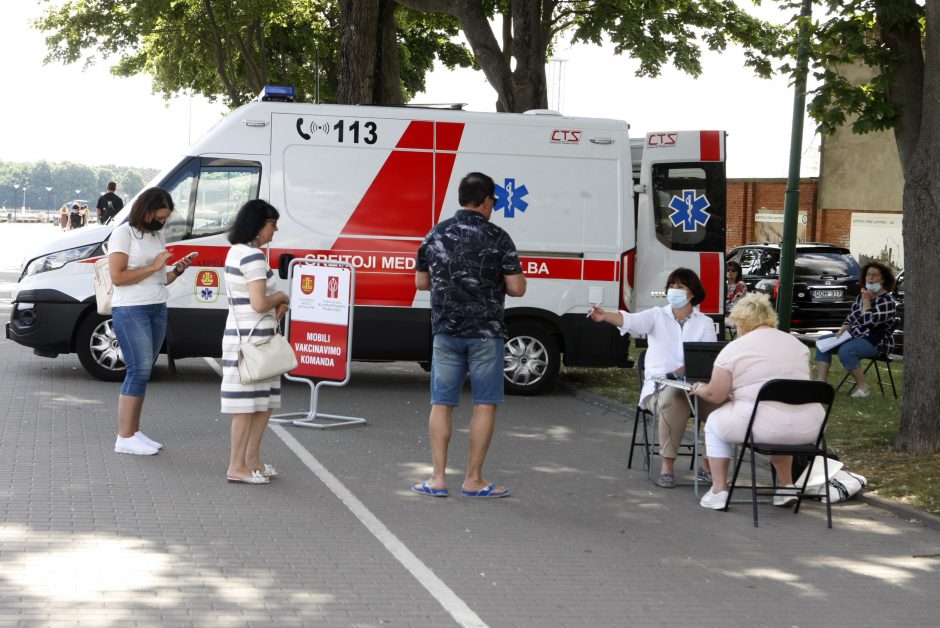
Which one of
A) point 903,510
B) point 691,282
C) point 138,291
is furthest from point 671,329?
point 138,291

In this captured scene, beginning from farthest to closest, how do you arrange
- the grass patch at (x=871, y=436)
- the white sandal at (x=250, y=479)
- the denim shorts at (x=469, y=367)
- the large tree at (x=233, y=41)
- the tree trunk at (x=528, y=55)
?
the large tree at (x=233, y=41)
the tree trunk at (x=528, y=55)
the grass patch at (x=871, y=436)
the white sandal at (x=250, y=479)
the denim shorts at (x=469, y=367)

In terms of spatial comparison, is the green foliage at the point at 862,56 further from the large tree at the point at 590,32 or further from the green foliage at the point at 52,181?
the green foliage at the point at 52,181

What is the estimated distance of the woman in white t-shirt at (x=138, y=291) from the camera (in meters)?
8.59

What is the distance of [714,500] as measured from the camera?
26.1 ft

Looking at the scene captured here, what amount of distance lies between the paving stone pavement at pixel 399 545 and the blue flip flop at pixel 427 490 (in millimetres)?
82

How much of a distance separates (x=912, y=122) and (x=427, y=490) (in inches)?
192

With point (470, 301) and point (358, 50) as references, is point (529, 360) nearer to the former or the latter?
point (470, 301)

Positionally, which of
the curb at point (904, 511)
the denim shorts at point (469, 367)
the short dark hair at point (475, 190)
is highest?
the short dark hair at point (475, 190)

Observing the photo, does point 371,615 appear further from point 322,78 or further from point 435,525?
point 322,78

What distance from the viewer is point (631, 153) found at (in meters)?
13.6

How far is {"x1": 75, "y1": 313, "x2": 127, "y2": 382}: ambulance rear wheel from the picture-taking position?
1248 cm

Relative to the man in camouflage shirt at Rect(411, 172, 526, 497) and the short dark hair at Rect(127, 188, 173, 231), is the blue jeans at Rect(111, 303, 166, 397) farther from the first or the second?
the man in camouflage shirt at Rect(411, 172, 526, 497)

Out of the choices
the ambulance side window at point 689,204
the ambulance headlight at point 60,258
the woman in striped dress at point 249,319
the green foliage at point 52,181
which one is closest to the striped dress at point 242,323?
the woman in striped dress at point 249,319

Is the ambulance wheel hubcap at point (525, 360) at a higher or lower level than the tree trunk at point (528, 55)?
lower
